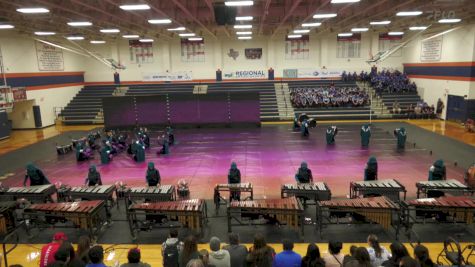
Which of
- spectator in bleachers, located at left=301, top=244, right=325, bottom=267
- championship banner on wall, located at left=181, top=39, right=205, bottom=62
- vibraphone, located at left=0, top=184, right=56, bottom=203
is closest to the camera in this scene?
spectator in bleachers, located at left=301, top=244, right=325, bottom=267

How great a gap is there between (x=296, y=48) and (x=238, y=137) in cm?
1735

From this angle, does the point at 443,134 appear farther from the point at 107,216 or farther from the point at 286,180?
the point at 107,216

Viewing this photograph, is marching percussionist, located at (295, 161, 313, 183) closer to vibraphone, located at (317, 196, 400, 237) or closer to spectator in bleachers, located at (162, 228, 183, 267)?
vibraphone, located at (317, 196, 400, 237)

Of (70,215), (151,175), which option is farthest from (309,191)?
(70,215)

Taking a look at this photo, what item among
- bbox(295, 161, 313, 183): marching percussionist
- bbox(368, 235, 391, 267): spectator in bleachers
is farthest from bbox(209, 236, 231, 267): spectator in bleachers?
bbox(295, 161, 313, 183): marching percussionist

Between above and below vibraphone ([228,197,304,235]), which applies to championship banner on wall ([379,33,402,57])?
above

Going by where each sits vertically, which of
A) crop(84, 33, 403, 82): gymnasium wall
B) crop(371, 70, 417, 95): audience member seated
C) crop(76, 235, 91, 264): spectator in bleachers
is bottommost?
crop(76, 235, 91, 264): spectator in bleachers

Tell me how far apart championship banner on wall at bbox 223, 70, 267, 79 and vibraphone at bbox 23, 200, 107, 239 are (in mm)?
28037

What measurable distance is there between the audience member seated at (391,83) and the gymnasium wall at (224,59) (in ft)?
7.55

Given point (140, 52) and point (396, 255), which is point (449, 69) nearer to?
point (396, 255)

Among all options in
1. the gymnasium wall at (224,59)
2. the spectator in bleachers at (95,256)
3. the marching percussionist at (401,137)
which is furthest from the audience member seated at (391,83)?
the spectator in bleachers at (95,256)

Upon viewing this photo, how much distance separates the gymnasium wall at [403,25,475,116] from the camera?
25094mm

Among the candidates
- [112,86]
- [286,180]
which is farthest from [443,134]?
→ [112,86]

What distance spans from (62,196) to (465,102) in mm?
27382
